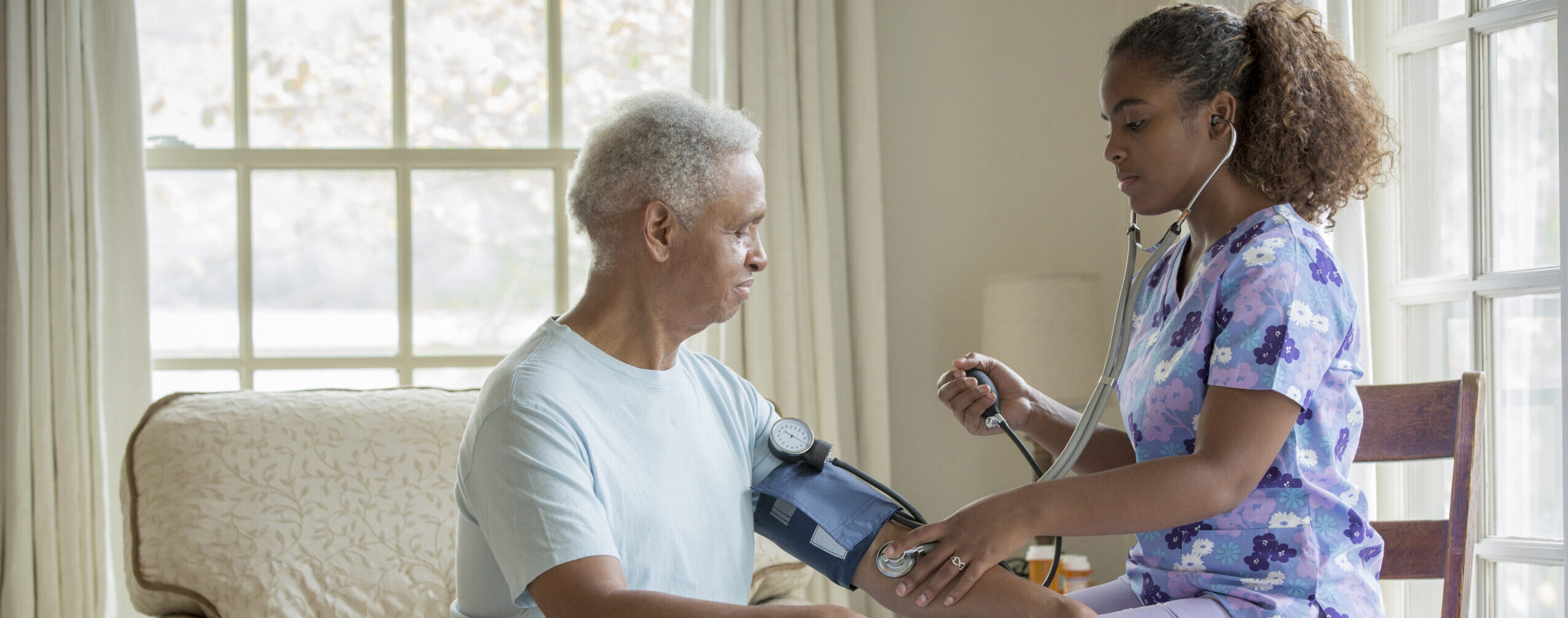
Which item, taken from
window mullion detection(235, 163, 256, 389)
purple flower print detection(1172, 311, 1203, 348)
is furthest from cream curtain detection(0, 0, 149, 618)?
purple flower print detection(1172, 311, 1203, 348)

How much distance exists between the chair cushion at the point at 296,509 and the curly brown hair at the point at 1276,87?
4.26ft

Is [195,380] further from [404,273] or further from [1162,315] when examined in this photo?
[1162,315]

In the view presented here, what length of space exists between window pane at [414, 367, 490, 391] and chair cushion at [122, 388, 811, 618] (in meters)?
0.81

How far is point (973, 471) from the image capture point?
123 inches

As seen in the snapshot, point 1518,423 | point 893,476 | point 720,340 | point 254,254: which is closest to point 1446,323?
point 1518,423

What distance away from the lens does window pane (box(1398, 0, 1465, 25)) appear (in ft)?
6.70

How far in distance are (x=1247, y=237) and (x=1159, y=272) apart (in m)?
0.26

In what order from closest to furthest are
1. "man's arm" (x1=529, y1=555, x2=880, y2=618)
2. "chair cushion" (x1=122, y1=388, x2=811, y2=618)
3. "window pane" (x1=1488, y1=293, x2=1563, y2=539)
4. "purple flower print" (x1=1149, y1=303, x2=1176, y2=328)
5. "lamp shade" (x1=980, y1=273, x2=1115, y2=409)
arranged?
"man's arm" (x1=529, y1=555, x2=880, y2=618) < "purple flower print" (x1=1149, y1=303, x2=1176, y2=328) < "window pane" (x1=1488, y1=293, x2=1563, y2=539) < "chair cushion" (x1=122, y1=388, x2=811, y2=618) < "lamp shade" (x1=980, y1=273, x2=1115, y2=409)

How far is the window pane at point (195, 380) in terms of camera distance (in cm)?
296

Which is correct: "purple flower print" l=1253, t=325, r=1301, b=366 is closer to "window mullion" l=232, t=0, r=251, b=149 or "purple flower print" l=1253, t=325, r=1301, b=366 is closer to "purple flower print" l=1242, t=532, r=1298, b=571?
"purple flower print" l=1242, t=532, r=1298, b=571

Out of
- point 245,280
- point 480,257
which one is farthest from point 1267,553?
point 245,280

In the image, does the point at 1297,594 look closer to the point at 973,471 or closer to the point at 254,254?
the point at 973,471

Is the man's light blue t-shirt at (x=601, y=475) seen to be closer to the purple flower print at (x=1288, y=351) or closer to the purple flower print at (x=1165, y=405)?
the purple flower print at (x=1165, y=405)

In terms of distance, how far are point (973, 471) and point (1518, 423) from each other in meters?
1.50
